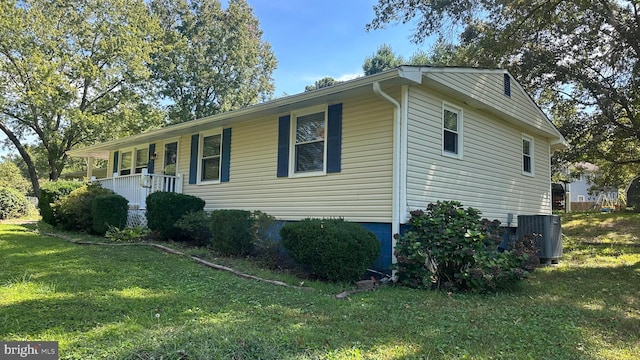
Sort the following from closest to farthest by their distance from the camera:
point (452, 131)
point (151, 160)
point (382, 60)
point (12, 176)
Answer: point (452, 131)
point (151, 160)
point (382, 60)
point (12, 176)

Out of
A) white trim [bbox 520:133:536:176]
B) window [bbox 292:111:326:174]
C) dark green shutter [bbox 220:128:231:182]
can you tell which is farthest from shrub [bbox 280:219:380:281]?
white trim [bbox 520:133:536:176]

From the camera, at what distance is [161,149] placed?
478 inches

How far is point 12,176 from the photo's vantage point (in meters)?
44.9

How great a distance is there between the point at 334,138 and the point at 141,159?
820 centimetres

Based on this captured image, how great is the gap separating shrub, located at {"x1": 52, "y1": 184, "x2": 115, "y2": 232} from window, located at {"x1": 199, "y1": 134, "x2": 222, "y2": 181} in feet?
8.04

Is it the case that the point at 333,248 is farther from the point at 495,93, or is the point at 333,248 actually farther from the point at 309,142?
the point at 495,93

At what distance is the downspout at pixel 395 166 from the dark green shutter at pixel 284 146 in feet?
8.21

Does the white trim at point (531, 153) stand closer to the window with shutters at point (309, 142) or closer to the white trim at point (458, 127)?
the white trim at point (458, 127)

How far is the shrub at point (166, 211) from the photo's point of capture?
29.6ft

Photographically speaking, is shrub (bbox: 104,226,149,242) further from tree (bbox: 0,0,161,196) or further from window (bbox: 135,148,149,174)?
tree (bbox: 0,0,161,196)

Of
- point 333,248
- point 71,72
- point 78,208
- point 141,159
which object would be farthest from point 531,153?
point 71,72

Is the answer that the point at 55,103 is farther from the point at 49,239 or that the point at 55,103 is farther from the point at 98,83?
the point at 49,239

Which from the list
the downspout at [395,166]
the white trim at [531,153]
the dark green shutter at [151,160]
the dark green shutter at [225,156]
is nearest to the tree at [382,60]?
the white trim at [531,153]

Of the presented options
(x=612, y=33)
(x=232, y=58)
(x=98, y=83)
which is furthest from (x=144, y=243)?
(x=232, y=58)
